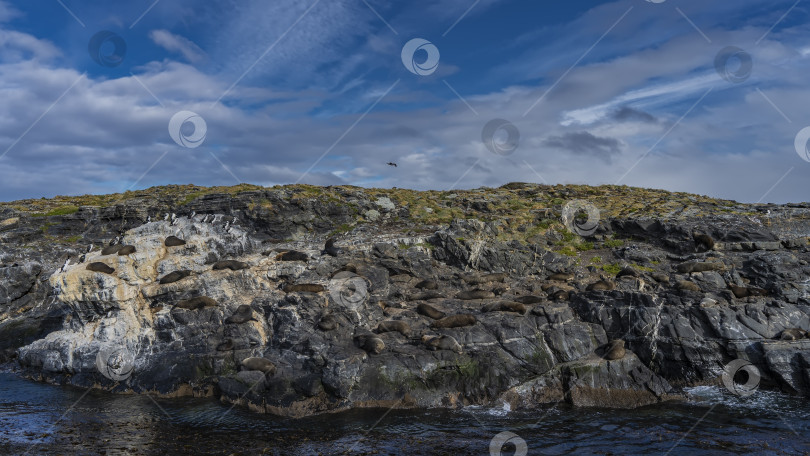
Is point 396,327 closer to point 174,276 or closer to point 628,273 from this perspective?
point 174,276

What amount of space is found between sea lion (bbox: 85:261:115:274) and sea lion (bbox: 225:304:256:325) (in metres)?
6.95

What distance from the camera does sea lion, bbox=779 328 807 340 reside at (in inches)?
841

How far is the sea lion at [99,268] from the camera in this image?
24.7 metres

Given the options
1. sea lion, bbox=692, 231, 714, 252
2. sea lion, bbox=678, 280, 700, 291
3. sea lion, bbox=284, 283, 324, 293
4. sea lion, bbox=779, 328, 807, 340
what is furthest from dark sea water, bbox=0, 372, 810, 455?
sea lion, bbox=692, 231, 714, 252

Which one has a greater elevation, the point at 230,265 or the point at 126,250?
the point at 126,250

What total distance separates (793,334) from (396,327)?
18042 millimetres

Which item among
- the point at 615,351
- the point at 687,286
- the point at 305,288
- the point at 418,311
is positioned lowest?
the point at 615,351

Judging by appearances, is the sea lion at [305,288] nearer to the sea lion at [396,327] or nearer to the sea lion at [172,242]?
the sea lion at [396,327]

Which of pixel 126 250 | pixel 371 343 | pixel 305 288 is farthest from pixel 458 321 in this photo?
pixel 126 250

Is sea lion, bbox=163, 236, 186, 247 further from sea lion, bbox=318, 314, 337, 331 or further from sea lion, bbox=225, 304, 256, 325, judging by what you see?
sea lion, bbox=318, 314, 337, 331

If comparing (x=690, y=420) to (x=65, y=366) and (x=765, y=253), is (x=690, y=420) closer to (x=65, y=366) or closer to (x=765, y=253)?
(x=765, y=253)

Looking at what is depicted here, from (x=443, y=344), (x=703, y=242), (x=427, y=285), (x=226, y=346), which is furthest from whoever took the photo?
(x=703, y=242)

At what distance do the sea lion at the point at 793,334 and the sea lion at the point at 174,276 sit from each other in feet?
97.0

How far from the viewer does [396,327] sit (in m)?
23.3
